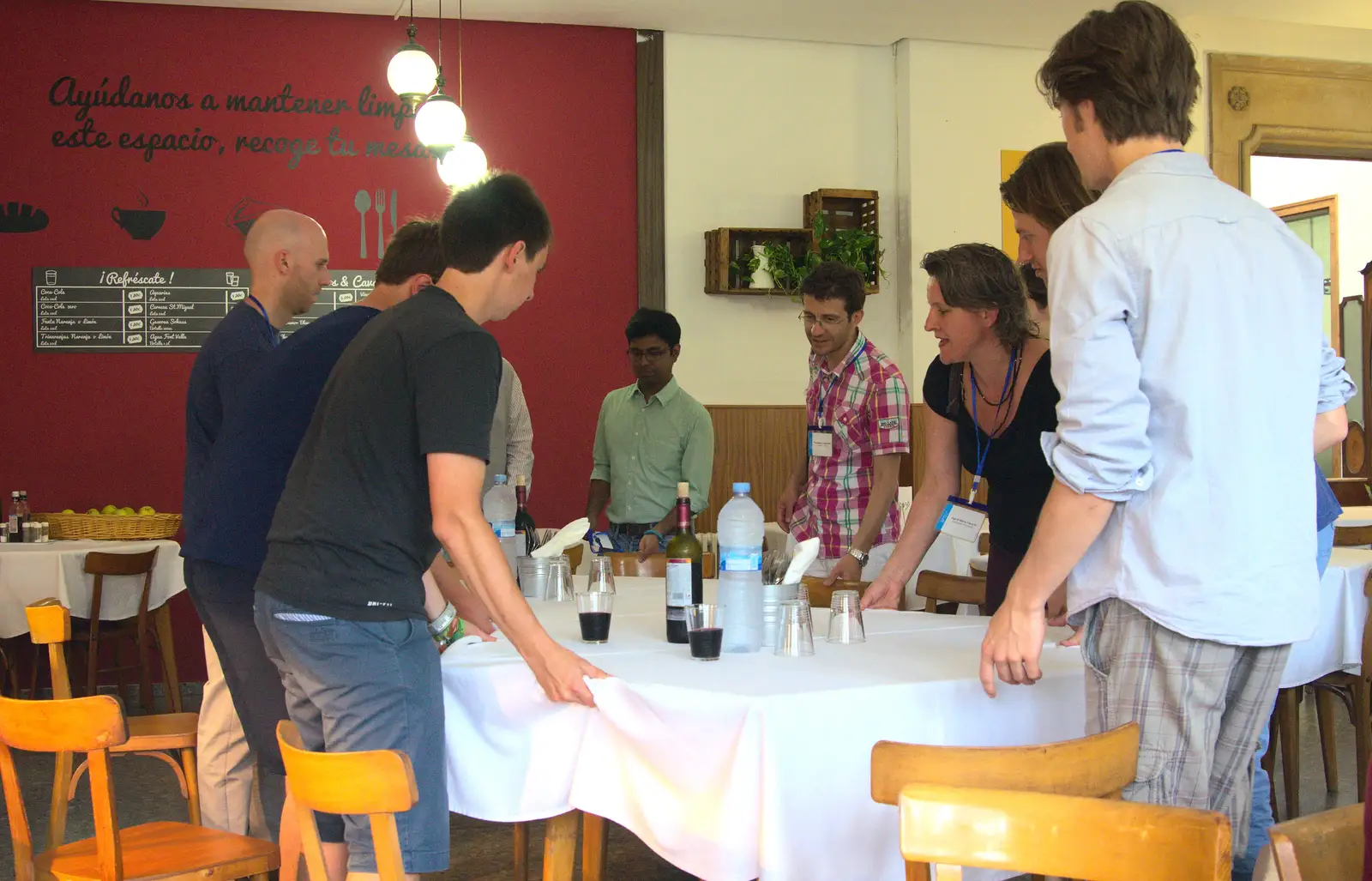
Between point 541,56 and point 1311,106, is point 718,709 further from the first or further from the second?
point 1311,106

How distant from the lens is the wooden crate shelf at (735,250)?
7.01m

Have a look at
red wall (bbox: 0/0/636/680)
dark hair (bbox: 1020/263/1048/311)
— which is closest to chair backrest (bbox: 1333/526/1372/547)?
dark hair (bbox: 1020/263/1048/311)

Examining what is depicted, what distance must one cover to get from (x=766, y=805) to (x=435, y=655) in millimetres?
620

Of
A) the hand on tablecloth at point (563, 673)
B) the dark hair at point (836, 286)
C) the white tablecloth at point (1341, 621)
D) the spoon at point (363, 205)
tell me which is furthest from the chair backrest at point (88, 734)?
the spoon at point (363, 205)

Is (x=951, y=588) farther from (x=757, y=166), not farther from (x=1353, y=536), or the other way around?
(x=757, y=166)

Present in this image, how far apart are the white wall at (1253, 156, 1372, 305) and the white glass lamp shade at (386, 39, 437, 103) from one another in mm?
8528

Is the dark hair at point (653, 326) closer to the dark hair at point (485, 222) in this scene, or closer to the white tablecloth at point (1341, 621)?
the white tablecloth at point (1341, 621)

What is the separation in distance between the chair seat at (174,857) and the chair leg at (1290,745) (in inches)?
123

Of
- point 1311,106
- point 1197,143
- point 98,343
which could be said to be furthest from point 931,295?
point 1311,106

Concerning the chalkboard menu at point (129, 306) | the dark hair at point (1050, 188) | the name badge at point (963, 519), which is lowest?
the name badge at point (963, 519)

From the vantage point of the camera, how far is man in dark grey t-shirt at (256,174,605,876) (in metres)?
1.97

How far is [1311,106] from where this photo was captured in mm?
7965

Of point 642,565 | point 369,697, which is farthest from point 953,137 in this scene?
point 369,697

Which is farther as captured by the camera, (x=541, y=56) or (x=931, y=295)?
(x=541, y=56)
